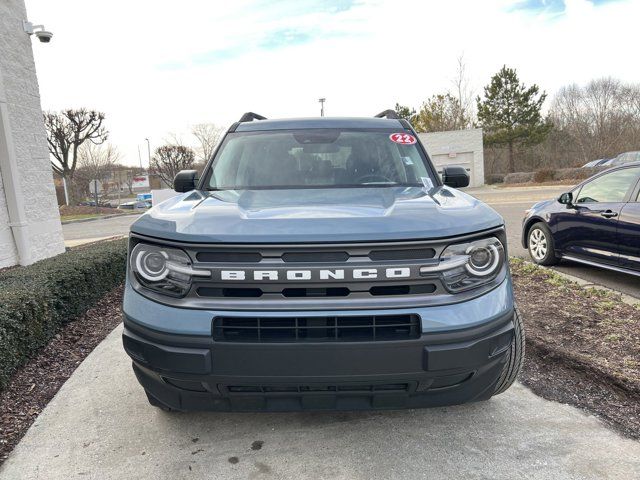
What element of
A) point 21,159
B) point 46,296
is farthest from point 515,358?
point 21,159

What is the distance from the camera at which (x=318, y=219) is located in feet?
6.93

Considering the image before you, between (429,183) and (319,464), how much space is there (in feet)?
6.18

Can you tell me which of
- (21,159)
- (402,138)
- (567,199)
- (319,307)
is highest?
(21,159)

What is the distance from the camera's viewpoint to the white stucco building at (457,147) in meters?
37.2

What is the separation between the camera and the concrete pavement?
2.28 meters

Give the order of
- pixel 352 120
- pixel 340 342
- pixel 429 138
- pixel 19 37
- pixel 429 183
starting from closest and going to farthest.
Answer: pixel 340 342, pixel 429 183, pixel 352 120, pixel 19 37, pixel 429 138

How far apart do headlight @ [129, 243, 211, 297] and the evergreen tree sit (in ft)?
147

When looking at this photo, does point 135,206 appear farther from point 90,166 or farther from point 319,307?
point 319,307

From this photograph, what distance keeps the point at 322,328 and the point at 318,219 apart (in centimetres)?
49

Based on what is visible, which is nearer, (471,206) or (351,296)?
(351,296)

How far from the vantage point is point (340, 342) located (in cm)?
195

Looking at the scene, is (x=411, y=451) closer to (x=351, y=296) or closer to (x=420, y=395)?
(x=420, y=395)

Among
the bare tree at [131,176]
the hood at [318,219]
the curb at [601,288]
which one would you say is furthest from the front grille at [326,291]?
the bare tree at [131,176]

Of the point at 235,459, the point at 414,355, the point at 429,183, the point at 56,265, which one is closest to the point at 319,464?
the point at 235,459
